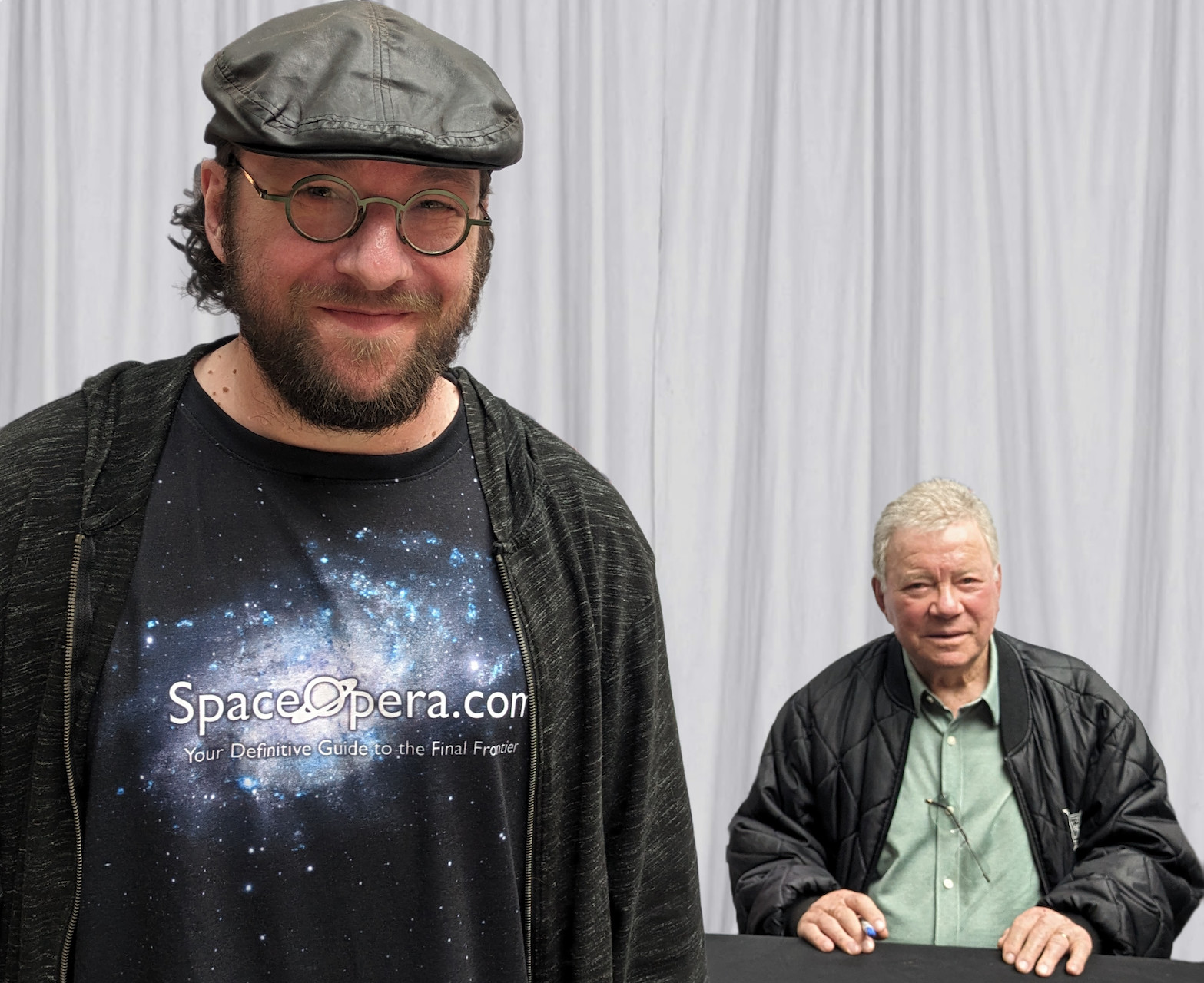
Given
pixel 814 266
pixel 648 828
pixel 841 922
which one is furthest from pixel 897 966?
pixel 814 266

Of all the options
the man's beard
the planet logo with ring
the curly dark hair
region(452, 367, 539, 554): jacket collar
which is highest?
the curly dark hair

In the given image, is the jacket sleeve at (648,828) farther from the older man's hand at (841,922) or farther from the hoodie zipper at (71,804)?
the older man's hand at (841,922)

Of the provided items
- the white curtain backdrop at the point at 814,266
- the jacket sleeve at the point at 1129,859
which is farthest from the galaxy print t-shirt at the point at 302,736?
the white curtain backdrop at the point at 814,266

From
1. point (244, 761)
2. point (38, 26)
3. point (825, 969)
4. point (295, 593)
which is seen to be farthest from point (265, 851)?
point (38, 26)

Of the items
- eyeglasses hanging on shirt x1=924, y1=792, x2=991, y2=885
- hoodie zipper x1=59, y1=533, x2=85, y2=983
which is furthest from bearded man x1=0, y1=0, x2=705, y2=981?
eyeglasses hanging on shirt x1=924, y1=792, x2=991, y2=885

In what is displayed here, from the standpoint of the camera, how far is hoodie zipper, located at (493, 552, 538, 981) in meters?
1.17

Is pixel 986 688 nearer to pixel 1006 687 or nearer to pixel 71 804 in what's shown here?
pixel 1006 687

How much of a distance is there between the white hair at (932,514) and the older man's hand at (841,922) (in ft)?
2.37

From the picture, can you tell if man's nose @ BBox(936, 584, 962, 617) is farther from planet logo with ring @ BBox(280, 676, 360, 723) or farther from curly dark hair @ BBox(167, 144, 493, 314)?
planet logo with ring @ BBox(280, 676, 360, 723)

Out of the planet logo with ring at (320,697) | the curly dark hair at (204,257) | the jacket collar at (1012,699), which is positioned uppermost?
the curly dark hair at (204,257)

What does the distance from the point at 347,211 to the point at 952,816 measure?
1.86 m

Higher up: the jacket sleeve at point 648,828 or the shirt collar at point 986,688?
the jacket sleeve at point 648,828

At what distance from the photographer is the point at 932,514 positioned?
268cm

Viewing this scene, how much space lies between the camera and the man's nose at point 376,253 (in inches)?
42.4
